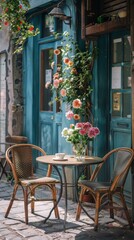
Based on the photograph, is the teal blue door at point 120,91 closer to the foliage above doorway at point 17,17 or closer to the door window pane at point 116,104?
the door window pane at point 116,104

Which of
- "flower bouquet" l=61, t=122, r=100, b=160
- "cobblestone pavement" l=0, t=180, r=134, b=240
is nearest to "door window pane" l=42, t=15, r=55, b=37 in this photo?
"flower bouquet" l=61, t=122, r=100, b=160

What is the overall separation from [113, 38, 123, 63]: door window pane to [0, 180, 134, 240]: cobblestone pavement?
2.34 meters

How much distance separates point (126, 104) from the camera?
6656 millimetres

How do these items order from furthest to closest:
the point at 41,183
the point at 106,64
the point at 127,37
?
the point at 106,64 → the point at 127,37 → the point at 41,183

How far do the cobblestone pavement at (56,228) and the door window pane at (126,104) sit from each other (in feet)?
4.95

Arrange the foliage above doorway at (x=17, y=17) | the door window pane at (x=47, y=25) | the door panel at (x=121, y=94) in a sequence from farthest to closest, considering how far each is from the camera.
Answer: the door window pane at (x=47, y=25)
the foliage above doorway at (x=17, y=17)
the door panel at (x=121, y=94)

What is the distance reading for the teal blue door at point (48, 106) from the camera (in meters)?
8.38

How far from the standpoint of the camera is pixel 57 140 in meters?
8.36

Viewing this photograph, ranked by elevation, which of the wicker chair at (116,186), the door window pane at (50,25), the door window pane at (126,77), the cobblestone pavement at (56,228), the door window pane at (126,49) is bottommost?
the cobblestone pavement at (56,228)

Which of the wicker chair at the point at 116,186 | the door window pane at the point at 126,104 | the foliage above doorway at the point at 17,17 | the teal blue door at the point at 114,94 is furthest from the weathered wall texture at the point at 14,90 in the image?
the wicker chair at the point at 116,186

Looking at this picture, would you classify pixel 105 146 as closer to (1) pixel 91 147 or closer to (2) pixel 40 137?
(1) pixel 91 147

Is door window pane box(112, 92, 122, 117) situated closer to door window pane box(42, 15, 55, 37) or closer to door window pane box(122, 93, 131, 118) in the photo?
door window pane box(122, 93, 131, 118)

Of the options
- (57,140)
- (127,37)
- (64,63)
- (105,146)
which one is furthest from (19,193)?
(127,37)

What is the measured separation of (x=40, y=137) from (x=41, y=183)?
10.5ft
